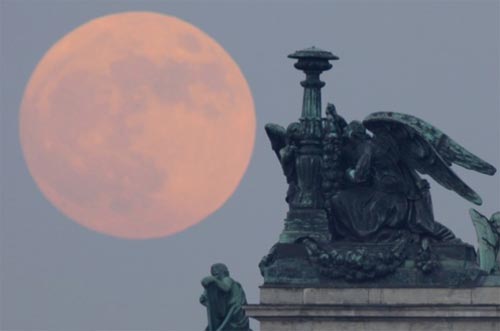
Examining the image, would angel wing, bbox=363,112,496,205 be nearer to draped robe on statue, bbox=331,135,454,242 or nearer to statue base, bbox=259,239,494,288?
draped robe on statue, bbox=331,135,454,242

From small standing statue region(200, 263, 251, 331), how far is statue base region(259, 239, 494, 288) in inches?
81.0

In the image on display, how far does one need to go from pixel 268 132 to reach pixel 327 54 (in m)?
1.70

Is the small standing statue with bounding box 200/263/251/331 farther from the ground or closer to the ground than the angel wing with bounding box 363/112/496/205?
closer to the ground

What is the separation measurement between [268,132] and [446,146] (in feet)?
10.2

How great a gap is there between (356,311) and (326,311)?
53 cm

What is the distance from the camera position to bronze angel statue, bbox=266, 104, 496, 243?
16725cm

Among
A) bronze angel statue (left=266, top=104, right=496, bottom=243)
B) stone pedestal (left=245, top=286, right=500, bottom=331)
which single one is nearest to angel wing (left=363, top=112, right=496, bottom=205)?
bronze angel statue (left=266, top=104, right=496, bottom=243)

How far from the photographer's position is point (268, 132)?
168 m

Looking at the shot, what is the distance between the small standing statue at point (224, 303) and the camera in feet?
555

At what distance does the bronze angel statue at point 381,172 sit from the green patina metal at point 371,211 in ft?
0.06

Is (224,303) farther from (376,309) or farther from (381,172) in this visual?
(381,172)

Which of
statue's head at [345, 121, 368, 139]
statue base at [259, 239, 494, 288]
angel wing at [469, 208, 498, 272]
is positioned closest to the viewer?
statue base at [259, 239, 494, 288]

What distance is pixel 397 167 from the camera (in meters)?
168

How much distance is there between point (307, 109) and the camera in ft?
551
